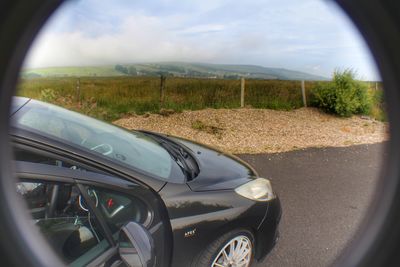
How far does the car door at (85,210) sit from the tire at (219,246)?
32 cm

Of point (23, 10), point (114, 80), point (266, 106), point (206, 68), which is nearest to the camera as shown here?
point (23, 10)

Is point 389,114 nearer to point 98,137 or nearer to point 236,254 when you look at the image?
point 236,254

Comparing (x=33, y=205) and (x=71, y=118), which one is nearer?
(x=33, y=205)

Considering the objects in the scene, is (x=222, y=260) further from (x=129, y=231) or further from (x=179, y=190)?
(x=129, y=231)

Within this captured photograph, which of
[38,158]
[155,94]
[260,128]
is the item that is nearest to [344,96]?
[260,128]

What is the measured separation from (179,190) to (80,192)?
65cm

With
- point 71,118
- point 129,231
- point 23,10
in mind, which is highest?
point 23,10

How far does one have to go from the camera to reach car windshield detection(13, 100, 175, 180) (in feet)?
6.86

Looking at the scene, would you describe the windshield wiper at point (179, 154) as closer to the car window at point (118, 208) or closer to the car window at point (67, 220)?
the car window at point (118, 208)

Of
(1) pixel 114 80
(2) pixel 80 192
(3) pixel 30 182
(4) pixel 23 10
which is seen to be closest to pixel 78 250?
(2) pixel 80 192

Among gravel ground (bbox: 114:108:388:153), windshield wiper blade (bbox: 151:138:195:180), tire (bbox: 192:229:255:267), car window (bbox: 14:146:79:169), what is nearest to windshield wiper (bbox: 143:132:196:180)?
windshield wiper blade (bbox: 151:138:195:180)

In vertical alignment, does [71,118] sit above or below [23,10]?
below

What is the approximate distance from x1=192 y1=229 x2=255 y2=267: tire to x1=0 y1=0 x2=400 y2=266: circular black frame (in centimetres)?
131

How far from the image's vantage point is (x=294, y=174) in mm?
4852
